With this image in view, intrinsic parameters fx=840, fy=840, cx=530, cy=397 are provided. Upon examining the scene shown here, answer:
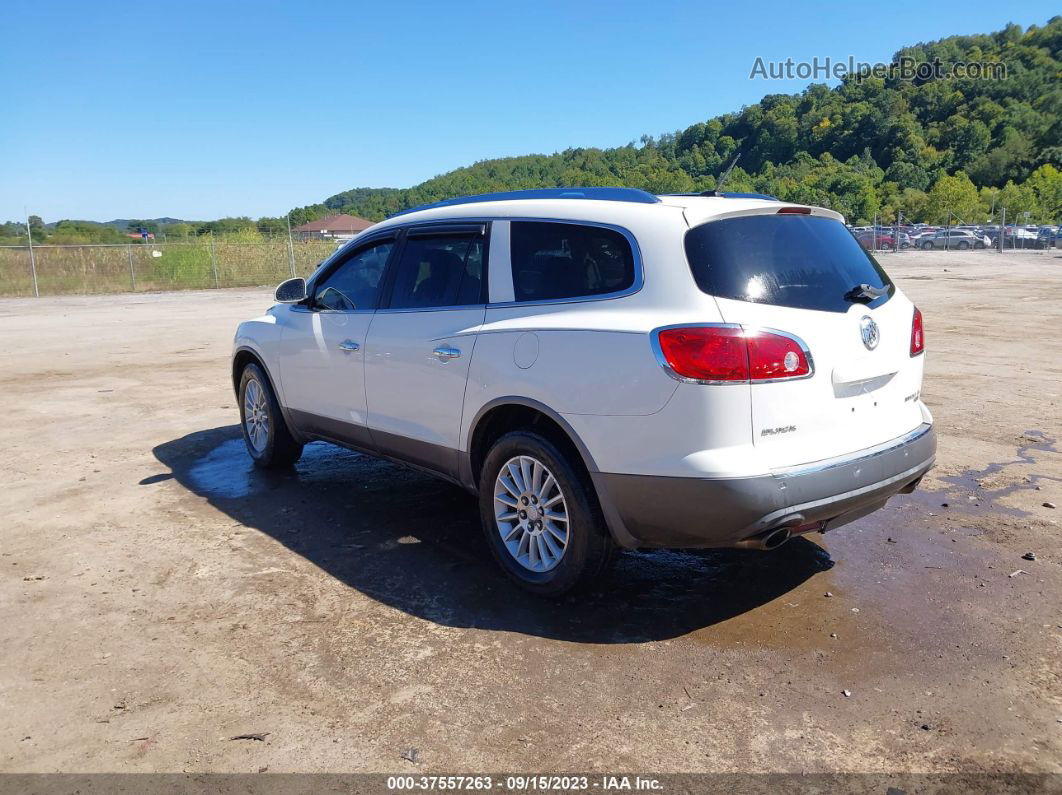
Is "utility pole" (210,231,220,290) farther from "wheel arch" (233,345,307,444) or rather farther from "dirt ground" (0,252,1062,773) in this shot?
"wheel arch" (233,345,307,444)

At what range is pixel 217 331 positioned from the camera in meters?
16.6

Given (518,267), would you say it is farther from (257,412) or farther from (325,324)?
(257,412)

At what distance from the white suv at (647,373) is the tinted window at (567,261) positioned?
0.03 ft

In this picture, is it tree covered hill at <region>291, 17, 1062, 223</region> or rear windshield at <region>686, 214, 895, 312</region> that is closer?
rear windshield at <region>686, 214, 895, 312</region>

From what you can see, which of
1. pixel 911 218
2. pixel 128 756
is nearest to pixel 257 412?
pixel 128 756

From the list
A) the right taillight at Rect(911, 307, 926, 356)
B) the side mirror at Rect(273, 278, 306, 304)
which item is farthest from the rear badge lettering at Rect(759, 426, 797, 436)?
the side mirror at Rect(273, 278, 306, 304)

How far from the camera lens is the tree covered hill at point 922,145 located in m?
85.0

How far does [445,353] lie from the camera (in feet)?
14.6

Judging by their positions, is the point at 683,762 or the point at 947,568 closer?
the point at 683,762

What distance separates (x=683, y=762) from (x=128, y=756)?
74.8 inches

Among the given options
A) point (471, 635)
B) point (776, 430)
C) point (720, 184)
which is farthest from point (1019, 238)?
point (471, 635)

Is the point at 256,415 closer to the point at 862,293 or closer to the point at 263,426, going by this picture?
the point at 263,426

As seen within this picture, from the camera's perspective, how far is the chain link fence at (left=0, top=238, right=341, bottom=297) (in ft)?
102

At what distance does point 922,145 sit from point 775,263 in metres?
124
